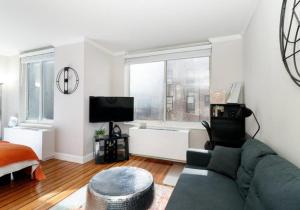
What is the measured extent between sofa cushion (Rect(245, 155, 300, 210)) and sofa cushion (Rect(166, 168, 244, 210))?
0.24 metres

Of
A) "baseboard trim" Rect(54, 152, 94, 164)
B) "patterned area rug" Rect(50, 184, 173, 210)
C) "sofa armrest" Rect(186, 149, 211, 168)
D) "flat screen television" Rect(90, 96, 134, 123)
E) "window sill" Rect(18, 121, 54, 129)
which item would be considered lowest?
"patterned area rug" Rect(50, 184, 173, 210)

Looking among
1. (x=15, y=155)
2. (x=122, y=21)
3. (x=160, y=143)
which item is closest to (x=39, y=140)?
(x=15, y=155)

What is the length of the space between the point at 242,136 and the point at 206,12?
1893 millimetres

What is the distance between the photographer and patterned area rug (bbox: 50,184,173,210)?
199cm

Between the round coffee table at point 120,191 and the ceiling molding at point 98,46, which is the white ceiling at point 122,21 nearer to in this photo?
the ceiling molding at point 98,46

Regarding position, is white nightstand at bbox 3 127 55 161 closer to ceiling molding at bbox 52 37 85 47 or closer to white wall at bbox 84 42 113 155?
white wall at bbox 84 42 113 155

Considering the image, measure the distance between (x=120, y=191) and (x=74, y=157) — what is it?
240cm

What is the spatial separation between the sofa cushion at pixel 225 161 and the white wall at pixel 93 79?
101 inches

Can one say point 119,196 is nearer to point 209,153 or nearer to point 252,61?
point 209,153

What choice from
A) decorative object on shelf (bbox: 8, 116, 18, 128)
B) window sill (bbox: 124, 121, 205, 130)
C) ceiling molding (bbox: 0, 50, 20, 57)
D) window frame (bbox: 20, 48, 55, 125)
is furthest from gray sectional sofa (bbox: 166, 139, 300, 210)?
ceiling molding (bbox: 0, 50, 20, 57)

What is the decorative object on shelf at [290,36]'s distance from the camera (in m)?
1.18

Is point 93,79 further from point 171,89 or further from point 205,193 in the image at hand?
point 205,193

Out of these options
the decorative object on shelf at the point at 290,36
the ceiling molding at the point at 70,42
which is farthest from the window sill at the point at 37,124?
the decorative object on shelf at the point at 290,36

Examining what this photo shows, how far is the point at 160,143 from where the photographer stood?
11.6ft
